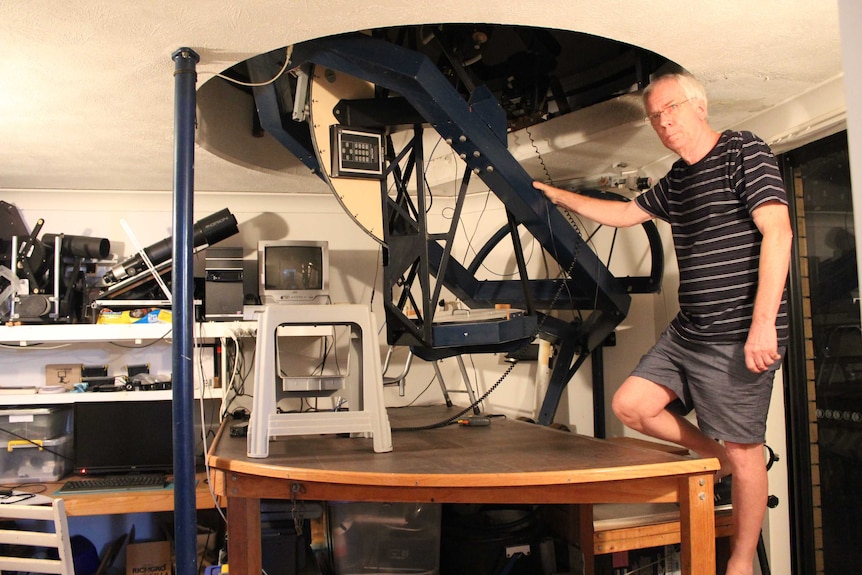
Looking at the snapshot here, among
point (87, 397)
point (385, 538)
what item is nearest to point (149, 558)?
point (87, 397)

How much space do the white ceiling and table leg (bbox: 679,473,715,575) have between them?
1261mm

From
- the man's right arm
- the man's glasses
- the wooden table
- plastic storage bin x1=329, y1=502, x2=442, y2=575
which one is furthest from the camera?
plastic storage bin x1=329, y1=502, x2=442, y2=575

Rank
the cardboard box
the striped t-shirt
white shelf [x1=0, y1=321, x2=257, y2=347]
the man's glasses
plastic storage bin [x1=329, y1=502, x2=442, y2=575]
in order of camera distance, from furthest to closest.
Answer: the cardboard box < white shelf [x1=0, y1=321, x2=257, y2=347] < plastic storage bin [x1=329, y1=502, x2=442, y2=575] < the man's glasses < the striped t-shirt

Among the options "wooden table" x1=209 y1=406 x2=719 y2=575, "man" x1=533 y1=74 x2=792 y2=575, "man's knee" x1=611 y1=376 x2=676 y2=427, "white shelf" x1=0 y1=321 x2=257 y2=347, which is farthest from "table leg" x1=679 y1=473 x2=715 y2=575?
"white shelf" x1=0 y1=321 x2=257 y2=347

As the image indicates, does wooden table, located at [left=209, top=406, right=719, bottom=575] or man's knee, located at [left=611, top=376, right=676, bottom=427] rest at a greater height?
man's knee, located at [left=611, top=376, right=676, bottom=427]

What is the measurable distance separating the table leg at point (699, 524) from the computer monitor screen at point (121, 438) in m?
2.48

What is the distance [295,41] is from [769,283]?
148cm

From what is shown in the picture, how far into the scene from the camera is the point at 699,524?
1.56m

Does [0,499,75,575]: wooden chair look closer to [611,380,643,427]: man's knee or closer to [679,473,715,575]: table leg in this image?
[611,380,643,427]: man's knee

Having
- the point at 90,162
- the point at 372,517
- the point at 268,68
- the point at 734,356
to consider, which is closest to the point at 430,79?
the point at 268,68

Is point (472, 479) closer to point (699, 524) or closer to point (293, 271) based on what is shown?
point (699, 524)

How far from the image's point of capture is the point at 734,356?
169 cm

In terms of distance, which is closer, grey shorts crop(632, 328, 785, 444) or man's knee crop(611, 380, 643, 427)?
grey shorts crop(632, 328, 785, 444)

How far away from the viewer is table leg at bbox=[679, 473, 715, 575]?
1562 millimetres
